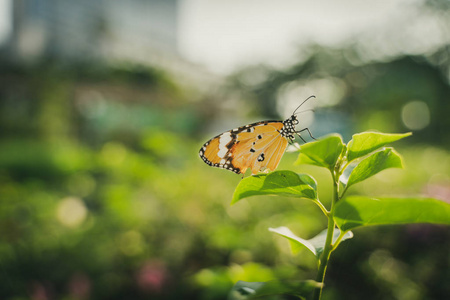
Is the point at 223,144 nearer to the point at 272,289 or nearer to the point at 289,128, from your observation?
the point at 289,128

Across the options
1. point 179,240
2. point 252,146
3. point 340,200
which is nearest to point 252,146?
point 252,146

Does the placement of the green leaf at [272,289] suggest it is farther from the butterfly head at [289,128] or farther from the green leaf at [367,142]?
the butterfly head at [289,128]

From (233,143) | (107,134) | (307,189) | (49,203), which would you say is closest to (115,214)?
(49,203)

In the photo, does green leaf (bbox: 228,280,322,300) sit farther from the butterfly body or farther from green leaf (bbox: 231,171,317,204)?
the butterfly body

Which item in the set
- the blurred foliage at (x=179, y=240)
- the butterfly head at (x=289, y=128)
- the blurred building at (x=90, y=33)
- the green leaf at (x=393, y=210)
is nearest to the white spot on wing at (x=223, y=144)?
the butterfly head at (x=289, y=128)

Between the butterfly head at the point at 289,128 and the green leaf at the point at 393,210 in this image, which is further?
the butterfly head at the point at 289,128

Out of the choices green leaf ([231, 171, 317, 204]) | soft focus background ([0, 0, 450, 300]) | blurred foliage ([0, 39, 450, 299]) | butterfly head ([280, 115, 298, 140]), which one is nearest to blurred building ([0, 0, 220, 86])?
soft focus background ([0, 0, 450, 300])

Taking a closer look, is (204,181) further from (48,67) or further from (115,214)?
(48,67)
